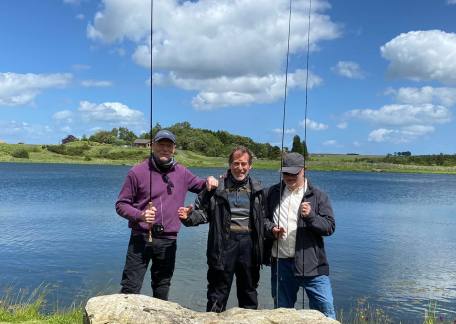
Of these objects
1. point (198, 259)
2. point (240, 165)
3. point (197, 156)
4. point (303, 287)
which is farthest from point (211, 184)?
point (197, 156)

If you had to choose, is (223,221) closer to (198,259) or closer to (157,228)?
(157,228)

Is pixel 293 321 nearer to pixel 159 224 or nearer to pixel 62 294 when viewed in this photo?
pixel 159 224

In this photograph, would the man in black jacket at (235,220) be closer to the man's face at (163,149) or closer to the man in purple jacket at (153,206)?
the man in purple jacket at (153,206)

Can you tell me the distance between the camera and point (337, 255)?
707 inches

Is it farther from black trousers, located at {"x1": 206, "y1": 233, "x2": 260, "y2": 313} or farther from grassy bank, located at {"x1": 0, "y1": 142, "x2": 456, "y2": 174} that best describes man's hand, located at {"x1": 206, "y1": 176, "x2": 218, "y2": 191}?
grassy bank, located at {"x1": 0, "y1": 142, "x2": 456, "y2": 174}

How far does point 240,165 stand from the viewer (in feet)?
18.8

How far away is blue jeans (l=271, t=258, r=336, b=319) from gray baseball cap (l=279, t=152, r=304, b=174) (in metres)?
1.08

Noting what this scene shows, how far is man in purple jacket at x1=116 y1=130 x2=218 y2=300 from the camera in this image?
234 inches

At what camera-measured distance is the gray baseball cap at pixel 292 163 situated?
18.2 ft

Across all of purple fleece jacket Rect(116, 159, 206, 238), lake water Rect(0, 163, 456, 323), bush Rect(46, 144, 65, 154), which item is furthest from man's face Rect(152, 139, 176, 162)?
bush Rect(46, 144, 65, 154)

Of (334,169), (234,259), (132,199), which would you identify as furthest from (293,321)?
(334,169)

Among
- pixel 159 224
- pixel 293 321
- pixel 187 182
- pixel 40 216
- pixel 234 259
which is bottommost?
pixel 40 216

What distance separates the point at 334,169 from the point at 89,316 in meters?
131

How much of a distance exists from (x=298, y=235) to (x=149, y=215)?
1.79 metres
